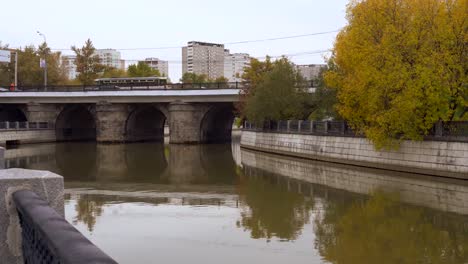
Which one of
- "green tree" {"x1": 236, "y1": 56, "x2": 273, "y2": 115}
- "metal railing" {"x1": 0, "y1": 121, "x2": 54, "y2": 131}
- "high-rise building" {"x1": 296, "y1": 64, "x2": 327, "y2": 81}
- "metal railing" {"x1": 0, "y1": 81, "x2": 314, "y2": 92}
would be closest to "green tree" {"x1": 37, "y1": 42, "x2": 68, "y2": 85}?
"metal railing" {"x1": 0, "y1": 81, "x2": 314, "y2": 92}

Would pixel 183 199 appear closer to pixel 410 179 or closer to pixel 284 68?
pixel 410 179

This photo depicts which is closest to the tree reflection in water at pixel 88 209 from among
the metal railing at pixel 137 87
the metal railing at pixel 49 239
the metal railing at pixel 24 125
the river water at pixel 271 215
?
the river water at pixel 271 215

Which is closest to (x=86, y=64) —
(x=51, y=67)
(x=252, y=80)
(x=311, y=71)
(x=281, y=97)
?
(x=51, y=67)

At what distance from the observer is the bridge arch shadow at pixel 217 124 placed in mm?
51987

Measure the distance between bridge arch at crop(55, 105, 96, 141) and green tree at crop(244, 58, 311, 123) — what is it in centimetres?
2497

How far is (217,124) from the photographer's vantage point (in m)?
58.5

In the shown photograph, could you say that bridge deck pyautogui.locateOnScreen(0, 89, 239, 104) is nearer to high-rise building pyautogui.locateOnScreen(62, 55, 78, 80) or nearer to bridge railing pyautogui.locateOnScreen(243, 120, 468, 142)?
bridge railing pyautogui.locateOnScreen(243, 120, 468, 142)

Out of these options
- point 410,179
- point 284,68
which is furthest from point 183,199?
point 284,68

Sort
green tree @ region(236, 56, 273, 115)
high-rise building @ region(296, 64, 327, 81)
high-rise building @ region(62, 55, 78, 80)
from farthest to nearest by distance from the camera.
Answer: high-rise building @ region(62, 55, 78, 80) < green tree @ region(236, 56, 273, 115) < high-rise building @ region(296, 64, 327, 81)

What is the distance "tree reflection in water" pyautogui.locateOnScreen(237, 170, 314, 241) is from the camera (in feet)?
40.3

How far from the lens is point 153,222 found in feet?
43.6

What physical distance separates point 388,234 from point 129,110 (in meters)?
42.3

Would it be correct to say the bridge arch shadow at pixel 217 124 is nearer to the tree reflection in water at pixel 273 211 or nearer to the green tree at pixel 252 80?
the green tree at pixel 252 80

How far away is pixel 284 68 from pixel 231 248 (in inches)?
1085
